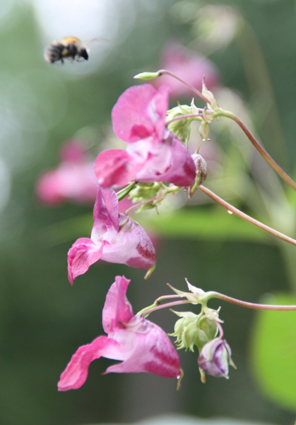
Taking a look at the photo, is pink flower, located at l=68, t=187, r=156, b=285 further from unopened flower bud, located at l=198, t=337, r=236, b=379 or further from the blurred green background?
the blurred green background

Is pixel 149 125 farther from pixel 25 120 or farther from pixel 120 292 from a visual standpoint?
pixel 25 120

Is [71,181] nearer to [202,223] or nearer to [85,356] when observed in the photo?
[202,223]

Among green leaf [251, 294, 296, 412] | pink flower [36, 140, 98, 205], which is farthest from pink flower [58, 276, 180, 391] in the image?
pink flower [36, 140, 98, 205]

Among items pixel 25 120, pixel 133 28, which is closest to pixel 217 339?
pixel 133 28

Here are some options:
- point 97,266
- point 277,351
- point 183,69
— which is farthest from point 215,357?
point 97,266

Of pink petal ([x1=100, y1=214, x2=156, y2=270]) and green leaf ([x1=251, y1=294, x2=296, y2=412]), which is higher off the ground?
pink petal ([x1=100, y1=214, x2=156, y2=270])
